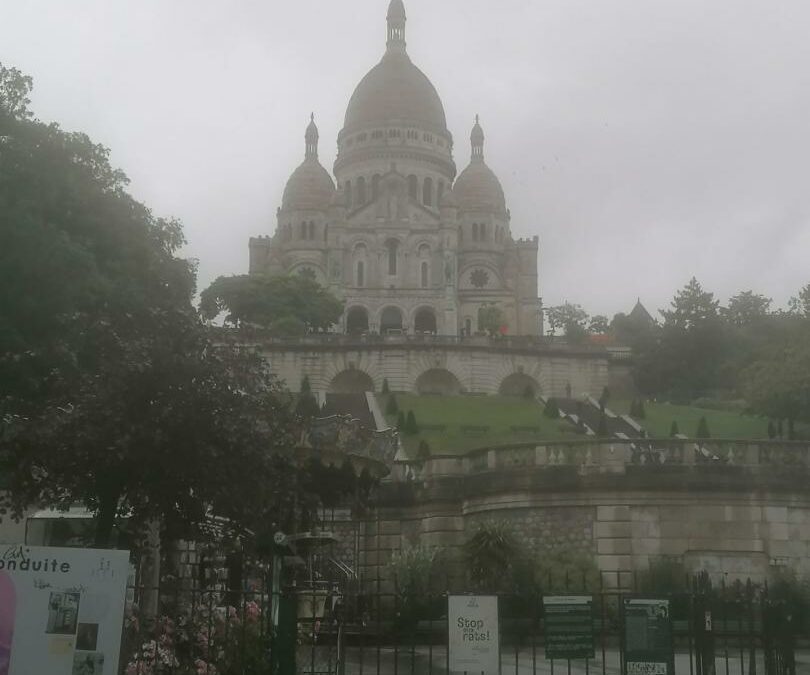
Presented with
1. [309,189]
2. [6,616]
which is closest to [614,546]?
[6,616]

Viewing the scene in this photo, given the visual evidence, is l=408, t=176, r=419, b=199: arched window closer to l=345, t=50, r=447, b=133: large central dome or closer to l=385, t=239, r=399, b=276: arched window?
l=345, t=50, r=447, b=133: large central dome

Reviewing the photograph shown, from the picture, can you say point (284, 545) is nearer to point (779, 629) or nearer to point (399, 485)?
point (779, 629)

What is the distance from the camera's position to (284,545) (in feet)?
43.5

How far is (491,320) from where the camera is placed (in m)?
87.1

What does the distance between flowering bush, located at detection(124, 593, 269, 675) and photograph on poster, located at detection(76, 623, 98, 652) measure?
228 centimetres

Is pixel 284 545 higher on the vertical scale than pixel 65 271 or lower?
lower

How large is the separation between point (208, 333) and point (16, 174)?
9.43m

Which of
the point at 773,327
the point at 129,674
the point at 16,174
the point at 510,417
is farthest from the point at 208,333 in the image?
the point at 773,327

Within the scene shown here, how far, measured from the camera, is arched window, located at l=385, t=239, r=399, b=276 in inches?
3834

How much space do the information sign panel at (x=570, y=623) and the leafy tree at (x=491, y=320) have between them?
241 ft

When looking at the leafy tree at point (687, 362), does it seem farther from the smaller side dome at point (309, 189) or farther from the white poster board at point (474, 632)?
the white poster board at point (474, 632)

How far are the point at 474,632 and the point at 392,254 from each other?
86.2 metres

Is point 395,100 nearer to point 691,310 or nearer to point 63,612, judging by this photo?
point 691,310

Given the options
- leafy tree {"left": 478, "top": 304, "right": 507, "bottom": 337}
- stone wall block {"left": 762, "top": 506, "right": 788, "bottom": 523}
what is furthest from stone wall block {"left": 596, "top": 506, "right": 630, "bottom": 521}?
leafy tree {"left": 478, "top": 304, "right": 507, "bottom": 337}
